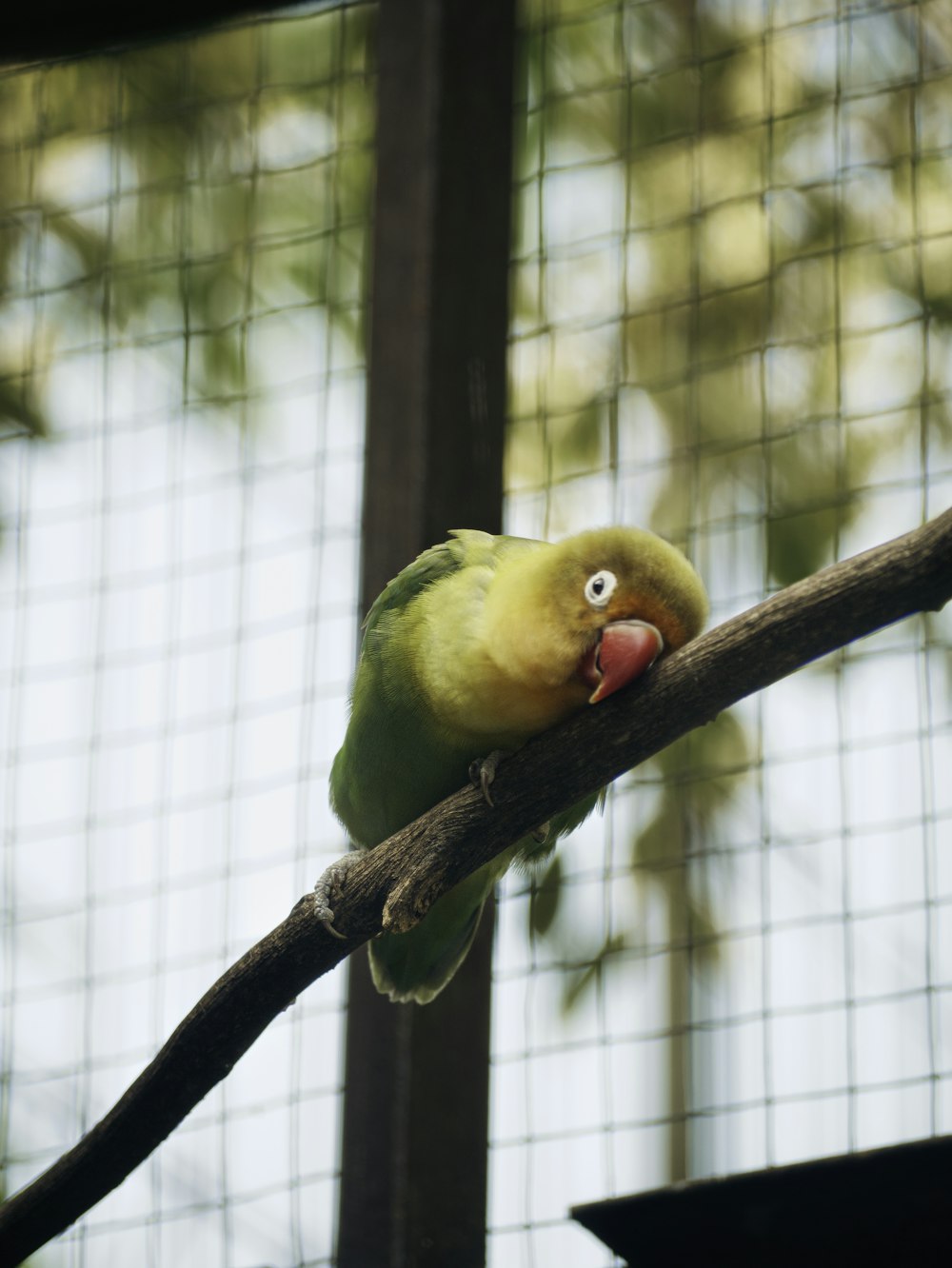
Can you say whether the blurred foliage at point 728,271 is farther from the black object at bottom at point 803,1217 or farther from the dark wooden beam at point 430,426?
the black object at bottom at point 803,1217

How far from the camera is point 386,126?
284 cm

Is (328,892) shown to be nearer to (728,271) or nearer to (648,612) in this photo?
(648,612)

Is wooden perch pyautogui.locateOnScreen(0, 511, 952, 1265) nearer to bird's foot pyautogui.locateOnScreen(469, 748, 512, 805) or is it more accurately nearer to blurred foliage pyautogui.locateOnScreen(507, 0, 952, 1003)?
bird's foot pyautogui.locateOnScreen(469, 748, 512, 805)

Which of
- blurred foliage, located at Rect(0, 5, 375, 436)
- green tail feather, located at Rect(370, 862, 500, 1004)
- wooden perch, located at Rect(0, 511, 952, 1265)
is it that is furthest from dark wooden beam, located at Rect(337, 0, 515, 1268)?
blurred foliage, located at Rect(0, 5, 375, 436)

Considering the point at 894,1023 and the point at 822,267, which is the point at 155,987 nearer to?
the point at 894,1023

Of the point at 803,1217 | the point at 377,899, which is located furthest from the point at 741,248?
the point at 803,1217

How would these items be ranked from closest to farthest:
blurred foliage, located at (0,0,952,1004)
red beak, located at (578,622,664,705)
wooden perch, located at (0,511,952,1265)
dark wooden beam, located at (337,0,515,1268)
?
wooden perch, located at (0,511,952,1265), red beak, located at (578,622,664,705), dark wooden beam, located at (337,0,515,1268), blurred foliage, located at (0,0,952,1004)

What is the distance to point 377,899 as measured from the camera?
1.96m

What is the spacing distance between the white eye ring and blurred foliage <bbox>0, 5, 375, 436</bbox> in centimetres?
189

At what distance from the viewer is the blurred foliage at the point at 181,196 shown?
3861 mm

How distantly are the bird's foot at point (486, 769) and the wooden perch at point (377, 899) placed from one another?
11mm

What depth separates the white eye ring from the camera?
203 centimetres

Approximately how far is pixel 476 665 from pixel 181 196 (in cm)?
240

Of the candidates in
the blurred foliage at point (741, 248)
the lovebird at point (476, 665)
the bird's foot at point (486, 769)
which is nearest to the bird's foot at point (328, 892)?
the lovebird at point (476, 665)
